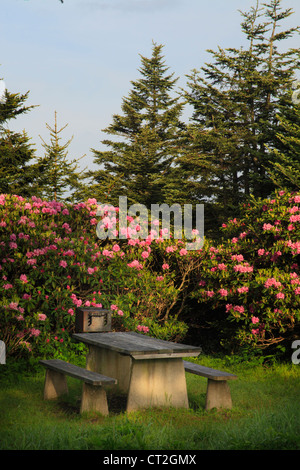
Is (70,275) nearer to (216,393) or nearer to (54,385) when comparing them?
(54,385)

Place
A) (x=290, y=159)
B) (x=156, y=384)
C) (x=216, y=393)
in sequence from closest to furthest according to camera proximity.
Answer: (x=156, y=384) → (x=216, y=393) → (x=290, y=159)

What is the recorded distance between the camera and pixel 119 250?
10133 millimetres

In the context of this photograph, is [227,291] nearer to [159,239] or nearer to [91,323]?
[159,239]

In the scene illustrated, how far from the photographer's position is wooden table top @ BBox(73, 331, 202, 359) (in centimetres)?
531

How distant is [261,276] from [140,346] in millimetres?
3929

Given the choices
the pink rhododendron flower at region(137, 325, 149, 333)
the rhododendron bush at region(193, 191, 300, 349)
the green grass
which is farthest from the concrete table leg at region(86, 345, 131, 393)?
A: the rhododendron bush at region(193, 191, 300, 349)

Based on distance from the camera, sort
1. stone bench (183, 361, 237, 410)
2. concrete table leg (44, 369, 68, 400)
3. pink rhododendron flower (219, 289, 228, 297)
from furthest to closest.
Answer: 1. pink rhododendron flower (219, 289, 228, 297)
2. concrete table leg (44, 369, 68, 400)
3. stone bench (183, 361, 237, 410)

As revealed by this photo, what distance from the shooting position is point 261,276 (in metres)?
9.02

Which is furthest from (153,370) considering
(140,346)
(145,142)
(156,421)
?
(145,142)

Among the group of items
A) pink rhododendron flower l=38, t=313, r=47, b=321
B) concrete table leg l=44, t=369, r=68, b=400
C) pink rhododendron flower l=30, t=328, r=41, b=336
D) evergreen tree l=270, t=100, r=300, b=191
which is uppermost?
evergreen tree l=270, t=100, r=300, b=191

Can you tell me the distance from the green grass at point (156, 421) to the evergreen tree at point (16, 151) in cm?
1009

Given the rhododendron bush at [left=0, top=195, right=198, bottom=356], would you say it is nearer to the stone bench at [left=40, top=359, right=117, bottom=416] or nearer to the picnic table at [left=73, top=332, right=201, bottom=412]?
the stone bench at [left=40, top=359, right=117, bottom=416]

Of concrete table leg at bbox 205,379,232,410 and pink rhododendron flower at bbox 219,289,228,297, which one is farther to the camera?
pink rhododendron flower at bbox 219,289,228,297

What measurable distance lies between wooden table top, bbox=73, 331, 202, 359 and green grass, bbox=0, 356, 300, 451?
23.4 inches
